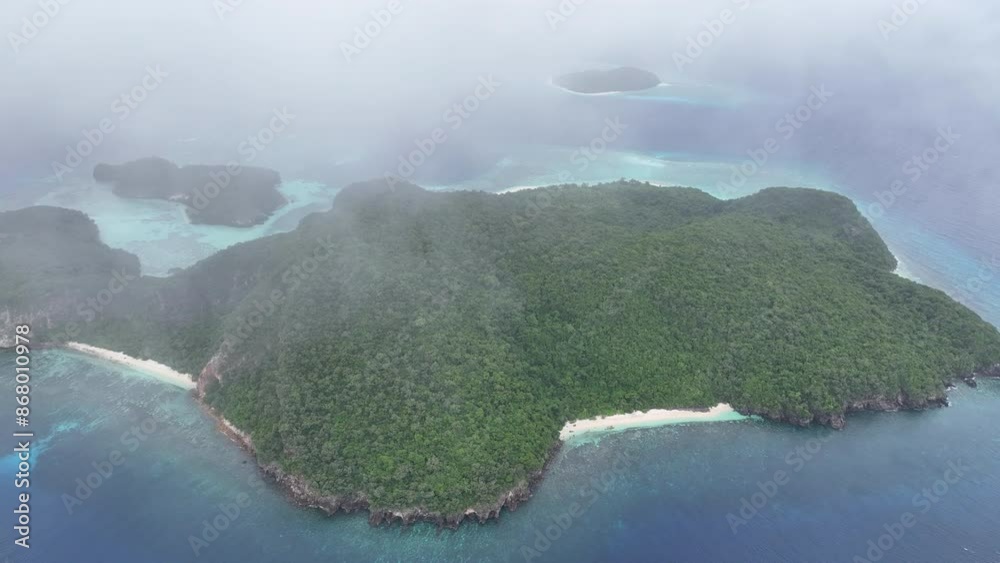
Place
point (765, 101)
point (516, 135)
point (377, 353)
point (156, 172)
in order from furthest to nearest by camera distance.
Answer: point (765, 101), point (516, 135), point (156, 172), point (377, 353)

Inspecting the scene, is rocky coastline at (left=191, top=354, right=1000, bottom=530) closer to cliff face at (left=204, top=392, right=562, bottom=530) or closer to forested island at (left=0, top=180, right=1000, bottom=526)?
cliff face at (left=204, top=392, right=562, bottom=530)

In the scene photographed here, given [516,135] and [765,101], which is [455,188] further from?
[765,101]

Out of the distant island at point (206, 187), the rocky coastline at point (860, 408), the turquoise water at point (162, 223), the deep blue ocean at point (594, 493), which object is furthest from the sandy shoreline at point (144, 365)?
the rocky coastline at point (860, 408)

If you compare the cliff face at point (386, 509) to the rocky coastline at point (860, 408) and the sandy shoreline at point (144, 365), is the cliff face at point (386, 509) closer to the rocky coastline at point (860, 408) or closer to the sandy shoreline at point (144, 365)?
the sandy shoreline at point (144, 365)

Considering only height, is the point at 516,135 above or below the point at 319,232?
below

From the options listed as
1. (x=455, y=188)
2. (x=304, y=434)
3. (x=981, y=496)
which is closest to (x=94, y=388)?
(x=304, y=434)

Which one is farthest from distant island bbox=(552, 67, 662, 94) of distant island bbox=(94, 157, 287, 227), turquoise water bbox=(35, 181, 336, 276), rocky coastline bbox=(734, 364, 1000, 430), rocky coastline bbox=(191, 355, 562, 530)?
rocky coastline bbox=(191, 355, 562, 530)

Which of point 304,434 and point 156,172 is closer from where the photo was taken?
point 304,434
